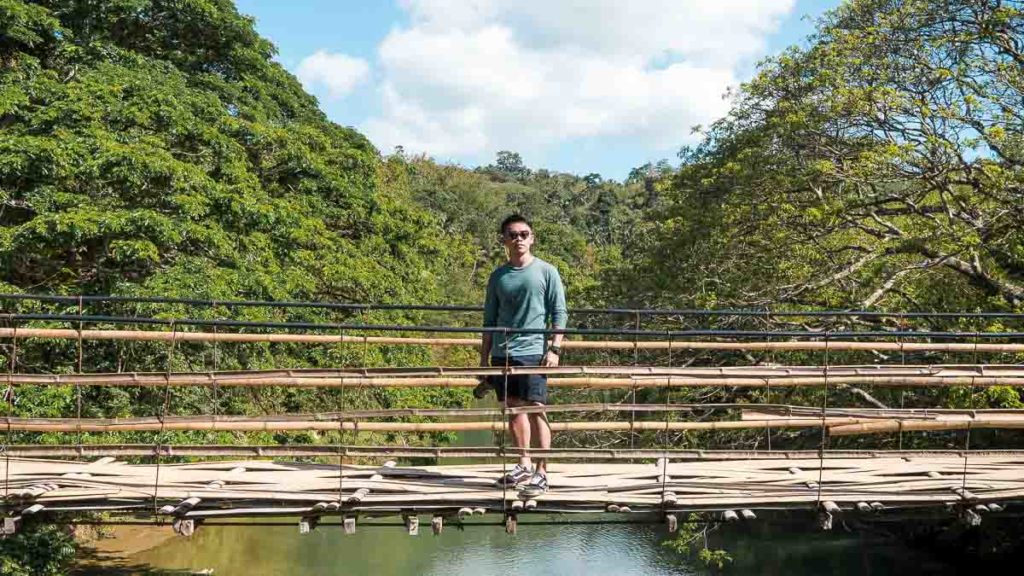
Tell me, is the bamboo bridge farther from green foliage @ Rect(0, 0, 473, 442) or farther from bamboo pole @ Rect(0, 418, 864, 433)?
green foliage @ Rect(0, 0, 473, 442)

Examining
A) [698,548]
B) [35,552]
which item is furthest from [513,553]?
[35,552]

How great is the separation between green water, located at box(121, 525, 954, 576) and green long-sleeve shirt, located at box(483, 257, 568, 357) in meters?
7.48

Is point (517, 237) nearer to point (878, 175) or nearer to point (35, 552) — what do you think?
point (878, 175)

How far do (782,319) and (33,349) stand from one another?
6.31 metres

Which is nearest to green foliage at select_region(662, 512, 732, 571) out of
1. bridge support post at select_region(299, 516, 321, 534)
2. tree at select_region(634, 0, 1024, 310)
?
tree at select_region(634, 0, 1024, 310)

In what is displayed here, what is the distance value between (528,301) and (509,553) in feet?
27.3

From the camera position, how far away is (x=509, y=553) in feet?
36.6

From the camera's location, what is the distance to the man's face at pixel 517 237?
3.41 meters

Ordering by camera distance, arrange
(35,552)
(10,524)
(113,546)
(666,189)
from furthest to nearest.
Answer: (666,189), (113,546), (35,552), (10,524)

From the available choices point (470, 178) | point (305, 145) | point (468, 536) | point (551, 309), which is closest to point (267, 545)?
point (468, 536)

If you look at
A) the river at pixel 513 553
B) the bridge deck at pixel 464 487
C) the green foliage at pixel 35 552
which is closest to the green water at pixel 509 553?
the river at pixel 513 553

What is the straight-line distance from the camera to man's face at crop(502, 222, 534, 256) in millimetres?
3406

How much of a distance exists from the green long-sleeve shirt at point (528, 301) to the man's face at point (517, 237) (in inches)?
2.7

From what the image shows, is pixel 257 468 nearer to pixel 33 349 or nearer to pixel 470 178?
pixel 33 349
